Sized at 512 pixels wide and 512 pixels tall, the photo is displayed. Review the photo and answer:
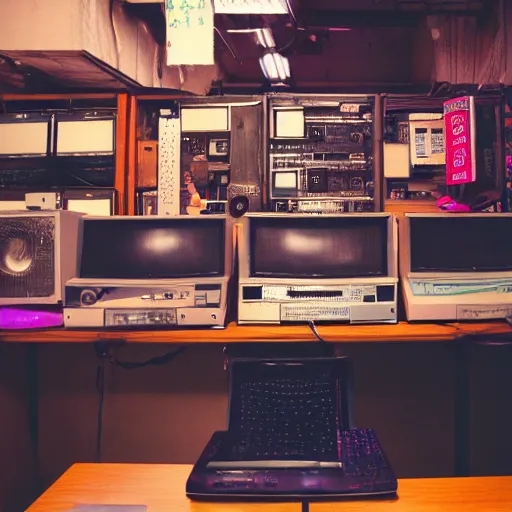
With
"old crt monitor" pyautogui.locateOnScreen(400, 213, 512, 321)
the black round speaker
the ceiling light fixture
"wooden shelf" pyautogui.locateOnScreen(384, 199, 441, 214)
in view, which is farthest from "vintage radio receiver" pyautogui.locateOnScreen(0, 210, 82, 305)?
the ceiling light fixture

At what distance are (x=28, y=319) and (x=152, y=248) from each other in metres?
0.41

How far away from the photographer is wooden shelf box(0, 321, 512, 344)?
1.30 m

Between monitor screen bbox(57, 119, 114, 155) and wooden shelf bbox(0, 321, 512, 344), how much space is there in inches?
67.5

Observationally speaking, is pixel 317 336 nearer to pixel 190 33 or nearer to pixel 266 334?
pixel 266 334

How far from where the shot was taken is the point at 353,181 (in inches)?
116

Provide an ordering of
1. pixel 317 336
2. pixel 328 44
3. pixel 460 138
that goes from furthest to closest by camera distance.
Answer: pixel 328 44 < pixel 460 138 < pixel 317 336

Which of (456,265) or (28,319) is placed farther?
(456,265)

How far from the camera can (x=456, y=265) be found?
1.51 m

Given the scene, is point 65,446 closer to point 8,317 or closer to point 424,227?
point 8,317

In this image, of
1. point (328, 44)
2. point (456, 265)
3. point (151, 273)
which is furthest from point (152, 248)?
point (328, 44)

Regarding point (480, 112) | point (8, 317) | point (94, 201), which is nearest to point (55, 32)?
point (94, 201)

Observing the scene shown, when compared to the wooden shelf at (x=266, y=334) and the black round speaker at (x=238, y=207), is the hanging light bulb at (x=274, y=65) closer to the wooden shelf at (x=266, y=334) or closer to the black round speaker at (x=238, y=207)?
the black round speaker at (x=238, y=207)

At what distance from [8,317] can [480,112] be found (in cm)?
271

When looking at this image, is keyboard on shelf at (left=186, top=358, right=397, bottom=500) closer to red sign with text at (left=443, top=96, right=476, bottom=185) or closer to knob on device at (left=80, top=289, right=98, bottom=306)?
knob on device at (left=80, top=289, right=98, bottom=306)
